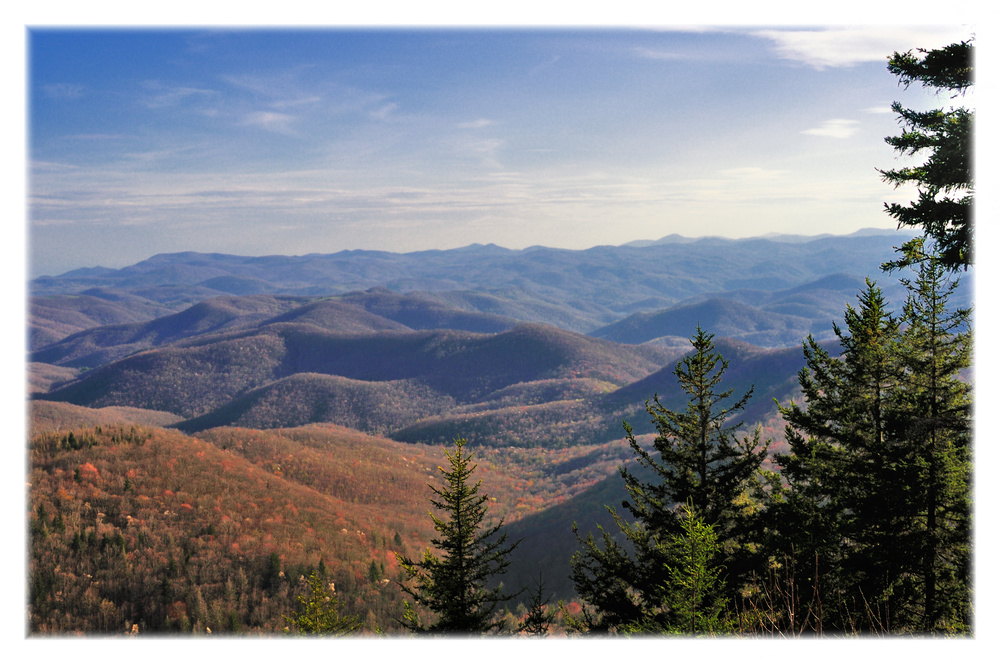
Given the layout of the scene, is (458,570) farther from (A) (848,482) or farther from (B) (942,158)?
(B) (942,158)

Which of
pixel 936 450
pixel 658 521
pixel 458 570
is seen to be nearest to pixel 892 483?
pixel 936 450

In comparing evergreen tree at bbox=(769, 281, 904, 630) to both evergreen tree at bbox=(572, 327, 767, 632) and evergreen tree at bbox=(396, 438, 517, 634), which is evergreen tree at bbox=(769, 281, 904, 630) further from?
evergreen tree at bbox=(396, 438, 517, 634)

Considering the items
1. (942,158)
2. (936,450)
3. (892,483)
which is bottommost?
(892,483)

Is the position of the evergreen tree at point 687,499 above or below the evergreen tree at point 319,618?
above

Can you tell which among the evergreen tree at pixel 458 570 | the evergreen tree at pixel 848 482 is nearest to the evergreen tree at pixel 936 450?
the evergreen tree at pixel 848 482

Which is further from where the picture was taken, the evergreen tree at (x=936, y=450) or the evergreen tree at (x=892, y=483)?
the evergreen tree at (x=892, y=483)

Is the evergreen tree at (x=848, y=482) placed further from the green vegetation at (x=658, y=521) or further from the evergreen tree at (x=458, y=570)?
the evergreen tree at (x=458, y=570)

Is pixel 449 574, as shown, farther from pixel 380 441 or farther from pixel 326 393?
pixel 326 393

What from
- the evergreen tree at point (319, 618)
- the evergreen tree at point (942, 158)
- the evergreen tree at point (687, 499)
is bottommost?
the evergreen tree at point (319, 618)

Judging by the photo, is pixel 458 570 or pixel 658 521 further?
pixel 458 570

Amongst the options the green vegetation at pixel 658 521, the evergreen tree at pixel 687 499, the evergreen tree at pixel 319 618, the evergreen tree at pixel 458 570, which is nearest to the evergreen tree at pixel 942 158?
the green vegetation at pixel 658 521

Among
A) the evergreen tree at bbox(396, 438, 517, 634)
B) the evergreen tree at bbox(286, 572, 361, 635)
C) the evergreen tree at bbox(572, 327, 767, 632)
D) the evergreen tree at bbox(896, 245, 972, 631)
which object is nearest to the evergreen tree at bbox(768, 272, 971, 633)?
the evergreen tree at bbox(896, 245, 972, 631)
